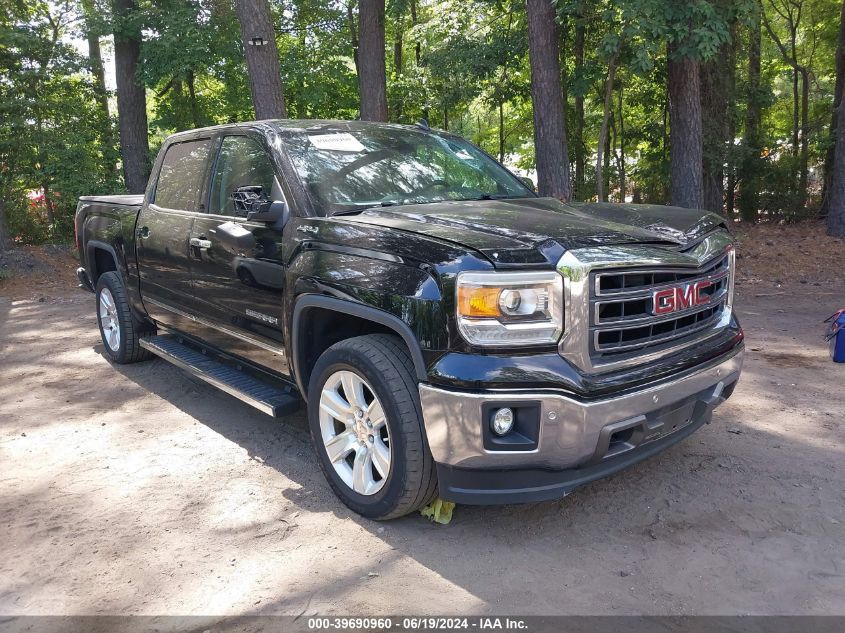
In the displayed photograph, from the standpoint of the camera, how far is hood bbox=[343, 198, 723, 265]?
9.41 feet

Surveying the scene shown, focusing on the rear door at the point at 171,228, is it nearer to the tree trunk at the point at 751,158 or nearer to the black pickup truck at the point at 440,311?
the black pickup truck at the point at 440,311

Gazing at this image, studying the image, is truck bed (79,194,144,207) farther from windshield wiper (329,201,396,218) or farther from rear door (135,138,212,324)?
windshield wiper (329,201,396,218)

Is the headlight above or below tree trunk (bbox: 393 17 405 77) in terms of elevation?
below

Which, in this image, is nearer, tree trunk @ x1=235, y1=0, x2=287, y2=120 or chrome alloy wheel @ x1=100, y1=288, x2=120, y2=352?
chrome alloy wheel @ x1=100, y1=288, x2=120, y2=352

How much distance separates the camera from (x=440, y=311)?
2832 millimetres

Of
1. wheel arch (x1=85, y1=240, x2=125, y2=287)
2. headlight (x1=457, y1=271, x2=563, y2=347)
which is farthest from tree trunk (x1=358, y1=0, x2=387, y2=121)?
headlight (x1=457, y1=271, x2=563, y2=347)

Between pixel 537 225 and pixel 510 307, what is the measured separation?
589mm

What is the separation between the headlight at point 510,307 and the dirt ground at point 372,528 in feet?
3.36

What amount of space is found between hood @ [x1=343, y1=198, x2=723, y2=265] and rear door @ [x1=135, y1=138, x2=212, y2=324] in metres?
1.72

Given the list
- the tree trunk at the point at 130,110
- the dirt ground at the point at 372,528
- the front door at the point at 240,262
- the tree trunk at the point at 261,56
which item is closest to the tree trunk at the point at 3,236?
the tree trunk at the point at 130,110

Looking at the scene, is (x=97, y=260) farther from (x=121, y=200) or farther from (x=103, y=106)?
(x=103, y=106)

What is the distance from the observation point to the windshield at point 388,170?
3.84 metres

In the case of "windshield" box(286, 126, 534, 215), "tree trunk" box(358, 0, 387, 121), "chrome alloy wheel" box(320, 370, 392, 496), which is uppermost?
"tree trunk" box(358, 0, 387, 121)

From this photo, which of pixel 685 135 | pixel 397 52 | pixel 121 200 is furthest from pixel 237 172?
pixel 397 52
